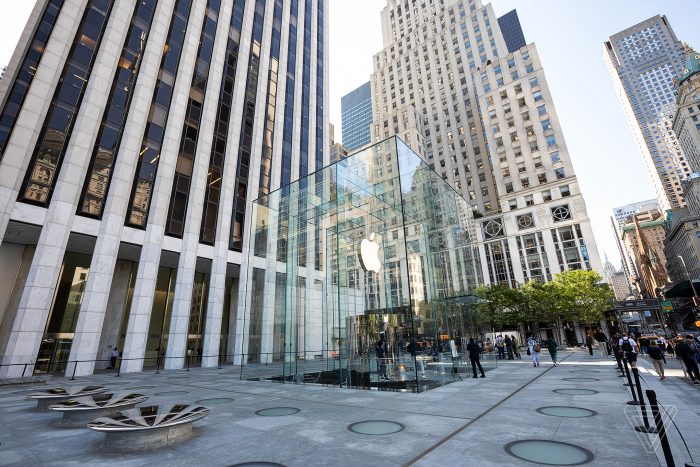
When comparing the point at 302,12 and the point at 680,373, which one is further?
the point at 302,12

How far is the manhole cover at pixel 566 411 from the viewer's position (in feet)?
26.1

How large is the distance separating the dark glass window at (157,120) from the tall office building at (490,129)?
67.1 meters

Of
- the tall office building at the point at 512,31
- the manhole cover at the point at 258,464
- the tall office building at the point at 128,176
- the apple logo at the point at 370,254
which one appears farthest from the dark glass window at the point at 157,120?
the tall office building at the point at 512,31

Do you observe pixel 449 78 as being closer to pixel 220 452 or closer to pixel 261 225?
pixel 261 225

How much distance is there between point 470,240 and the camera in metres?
23.4

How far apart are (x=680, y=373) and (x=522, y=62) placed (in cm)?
8210

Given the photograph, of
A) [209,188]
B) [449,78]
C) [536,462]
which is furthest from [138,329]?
[449,78]

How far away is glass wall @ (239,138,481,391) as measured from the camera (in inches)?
566

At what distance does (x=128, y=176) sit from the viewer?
25141 mm

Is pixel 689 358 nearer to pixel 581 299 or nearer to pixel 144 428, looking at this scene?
pixel 144 428

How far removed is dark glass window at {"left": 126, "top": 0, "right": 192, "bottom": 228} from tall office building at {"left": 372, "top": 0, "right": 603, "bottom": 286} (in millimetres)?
67128

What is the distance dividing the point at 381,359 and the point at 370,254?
15.9 ft

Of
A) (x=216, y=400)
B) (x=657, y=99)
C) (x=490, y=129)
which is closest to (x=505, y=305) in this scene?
(x=490, y=129)

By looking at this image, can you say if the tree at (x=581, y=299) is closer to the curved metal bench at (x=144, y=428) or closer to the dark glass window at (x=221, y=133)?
the dark glass window at (x=221, y=133)
